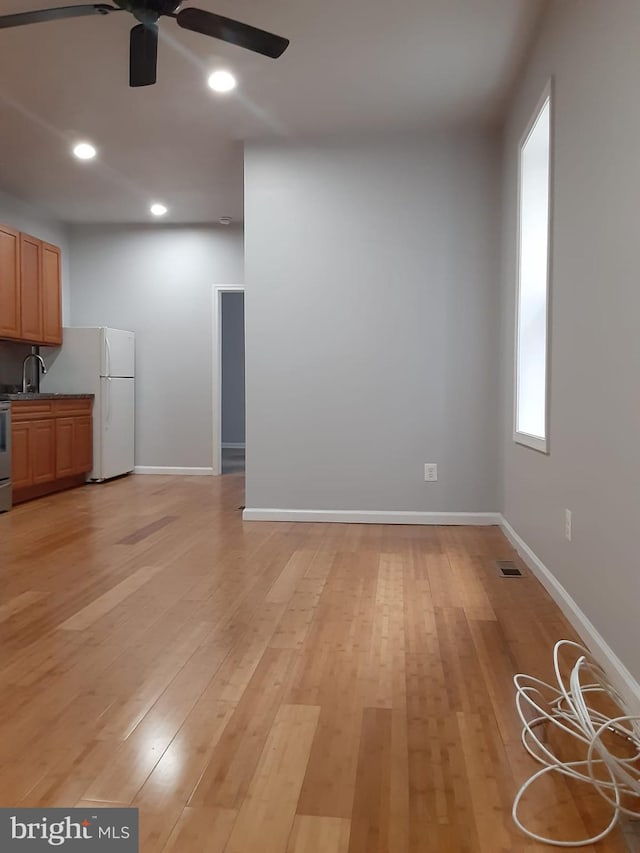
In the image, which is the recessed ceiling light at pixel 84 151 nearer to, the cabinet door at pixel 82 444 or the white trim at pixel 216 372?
the white trim at pixel 216 372

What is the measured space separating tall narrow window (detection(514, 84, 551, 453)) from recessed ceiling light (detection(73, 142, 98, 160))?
112 inches

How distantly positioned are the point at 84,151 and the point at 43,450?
2323 millimetres

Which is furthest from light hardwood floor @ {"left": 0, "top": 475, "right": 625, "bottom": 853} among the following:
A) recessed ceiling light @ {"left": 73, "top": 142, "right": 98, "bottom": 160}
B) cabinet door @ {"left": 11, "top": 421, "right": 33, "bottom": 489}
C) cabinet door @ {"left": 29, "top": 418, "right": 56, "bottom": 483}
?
recessed ceiling light @ {"left": 73, "top": 142, "right": 98, "bottom": 160}

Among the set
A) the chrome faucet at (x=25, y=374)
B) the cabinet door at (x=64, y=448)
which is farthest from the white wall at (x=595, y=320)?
the chrome faucet at (x=25, y=374)

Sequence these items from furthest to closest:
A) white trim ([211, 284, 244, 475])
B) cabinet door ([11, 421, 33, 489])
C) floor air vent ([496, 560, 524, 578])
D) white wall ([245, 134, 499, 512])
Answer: white trim ([211, 284, 244, 475]) → cabinet door ([11, 421, 33, 489]) → white wall ([245, 134, 499, 512]) → floor air vent ([496, 560, 524, 578])

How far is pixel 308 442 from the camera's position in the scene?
443 cm

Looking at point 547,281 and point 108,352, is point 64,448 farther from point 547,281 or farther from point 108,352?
point 547,281

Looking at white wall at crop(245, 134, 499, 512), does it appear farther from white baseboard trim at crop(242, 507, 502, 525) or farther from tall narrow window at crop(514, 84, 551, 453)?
tall narrow window at crop(514, 84, 551, 453)

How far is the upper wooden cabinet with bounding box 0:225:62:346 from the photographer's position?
5348 mm

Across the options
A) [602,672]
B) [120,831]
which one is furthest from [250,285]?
[120,831]

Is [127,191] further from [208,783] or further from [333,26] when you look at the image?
[208,783]

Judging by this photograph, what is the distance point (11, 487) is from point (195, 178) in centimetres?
271

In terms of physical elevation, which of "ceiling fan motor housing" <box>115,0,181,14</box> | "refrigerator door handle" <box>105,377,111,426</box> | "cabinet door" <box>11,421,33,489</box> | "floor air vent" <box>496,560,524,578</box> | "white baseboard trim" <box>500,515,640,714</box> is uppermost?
"ceiling fan motor housing" <box>115,0,181,14</box>

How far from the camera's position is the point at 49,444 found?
553cm
